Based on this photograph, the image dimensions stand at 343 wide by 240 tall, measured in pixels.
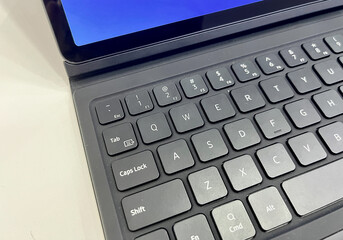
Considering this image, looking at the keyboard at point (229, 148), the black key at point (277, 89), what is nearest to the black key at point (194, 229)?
the keyboard at point (229, 148)

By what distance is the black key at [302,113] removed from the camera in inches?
9.3

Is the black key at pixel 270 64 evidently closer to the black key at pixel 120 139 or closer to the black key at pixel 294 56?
the black key at pixel 294 56

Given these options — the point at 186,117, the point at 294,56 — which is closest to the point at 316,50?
the point at 294,56

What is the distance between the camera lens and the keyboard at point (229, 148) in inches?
7.9

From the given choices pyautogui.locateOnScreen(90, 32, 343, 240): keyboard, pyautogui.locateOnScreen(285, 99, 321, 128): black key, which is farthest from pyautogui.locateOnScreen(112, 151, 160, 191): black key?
pyautogui.locateOnScreen(285, 99, 321, 128): black key

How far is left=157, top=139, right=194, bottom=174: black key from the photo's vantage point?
0.71 ft

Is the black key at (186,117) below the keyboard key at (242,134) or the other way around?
the other way around

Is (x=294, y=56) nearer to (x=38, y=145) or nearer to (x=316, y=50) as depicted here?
(x=316, y=50)

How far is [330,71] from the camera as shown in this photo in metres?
0.26

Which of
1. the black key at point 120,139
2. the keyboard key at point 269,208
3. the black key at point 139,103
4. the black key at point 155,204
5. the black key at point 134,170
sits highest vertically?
the black key at point 139,103

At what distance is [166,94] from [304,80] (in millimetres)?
104

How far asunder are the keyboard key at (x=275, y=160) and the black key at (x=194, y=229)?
5 centimetres

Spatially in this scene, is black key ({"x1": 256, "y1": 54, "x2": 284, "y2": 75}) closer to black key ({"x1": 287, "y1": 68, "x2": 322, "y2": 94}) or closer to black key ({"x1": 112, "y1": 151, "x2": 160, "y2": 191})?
black key ({"x1": 287, "y1": 68, "x2": 322, "y2": 94})

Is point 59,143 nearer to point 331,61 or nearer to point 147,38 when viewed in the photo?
point 147,38
